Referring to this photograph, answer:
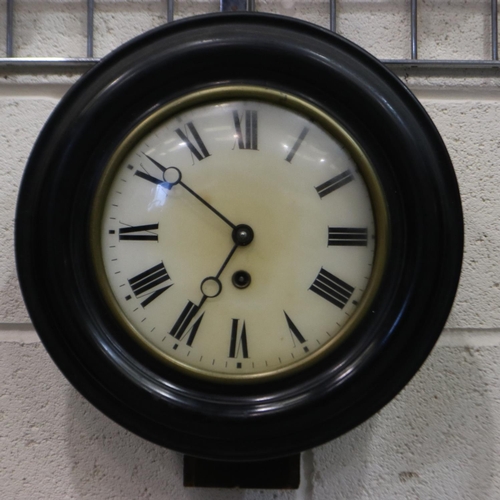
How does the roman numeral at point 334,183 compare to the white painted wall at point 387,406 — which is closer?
the roman numeral at point 334,183

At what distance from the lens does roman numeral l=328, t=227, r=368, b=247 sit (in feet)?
1.48

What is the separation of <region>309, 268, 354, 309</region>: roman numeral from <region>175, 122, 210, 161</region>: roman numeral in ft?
0.51

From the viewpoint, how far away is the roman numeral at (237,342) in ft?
1.49

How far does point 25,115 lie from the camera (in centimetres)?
57

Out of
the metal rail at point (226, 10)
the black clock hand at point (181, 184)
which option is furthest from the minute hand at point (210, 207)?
the metal rail at point (226, 10)

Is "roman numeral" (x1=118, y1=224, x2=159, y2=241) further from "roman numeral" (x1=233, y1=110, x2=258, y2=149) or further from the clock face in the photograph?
"roman numeral" (x1=233, y1=110, x2=258, y2=149)

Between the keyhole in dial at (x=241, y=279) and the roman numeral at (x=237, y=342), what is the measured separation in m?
0.03

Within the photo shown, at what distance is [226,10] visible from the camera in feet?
1.78

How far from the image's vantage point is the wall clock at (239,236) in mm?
437

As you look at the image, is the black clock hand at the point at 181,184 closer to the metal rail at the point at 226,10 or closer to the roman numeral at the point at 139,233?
the roman numeral at the point at 139,233

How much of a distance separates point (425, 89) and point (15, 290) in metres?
0.53

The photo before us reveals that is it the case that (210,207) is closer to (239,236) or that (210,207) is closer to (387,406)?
(239,236)

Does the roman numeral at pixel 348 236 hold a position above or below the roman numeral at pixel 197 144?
below

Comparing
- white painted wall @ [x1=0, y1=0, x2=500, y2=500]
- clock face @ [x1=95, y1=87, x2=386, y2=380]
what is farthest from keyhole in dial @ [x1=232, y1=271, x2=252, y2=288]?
white painted wall @ [x1=0, y1=0, x2=500, y2=500]
